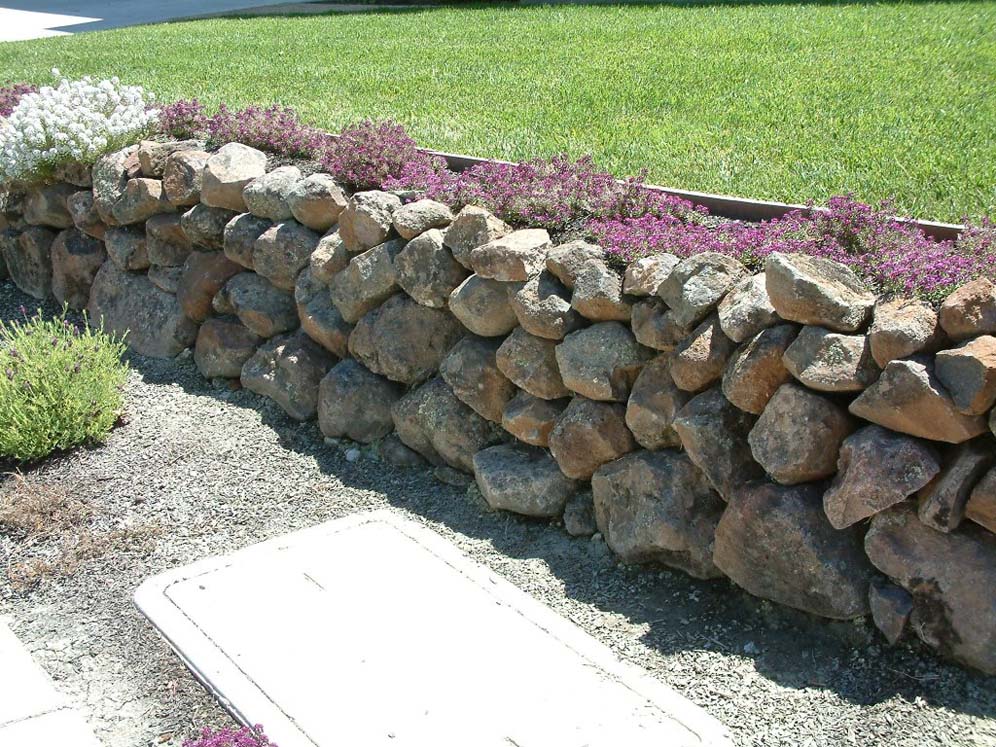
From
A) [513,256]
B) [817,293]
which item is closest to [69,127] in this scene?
[513,256]

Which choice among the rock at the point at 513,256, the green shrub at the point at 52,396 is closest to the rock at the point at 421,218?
the rock at the point at 513,256

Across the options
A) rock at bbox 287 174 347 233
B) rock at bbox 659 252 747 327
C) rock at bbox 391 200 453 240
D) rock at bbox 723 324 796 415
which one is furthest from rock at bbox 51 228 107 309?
rock at bbox 723 324 796 415

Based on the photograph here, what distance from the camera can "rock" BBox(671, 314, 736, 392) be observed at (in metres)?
3.65

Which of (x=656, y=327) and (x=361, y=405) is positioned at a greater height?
(x=656, y=327)

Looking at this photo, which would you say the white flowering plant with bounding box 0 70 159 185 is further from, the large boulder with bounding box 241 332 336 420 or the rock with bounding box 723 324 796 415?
the rock with bounding box 723 324 796 415

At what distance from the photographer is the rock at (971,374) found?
9.77 ft

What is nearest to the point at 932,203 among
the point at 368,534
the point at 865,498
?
the point at 865,498

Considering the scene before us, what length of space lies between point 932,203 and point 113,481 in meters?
3.69

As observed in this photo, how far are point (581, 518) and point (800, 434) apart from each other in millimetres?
1074

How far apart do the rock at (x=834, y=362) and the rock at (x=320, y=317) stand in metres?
2.40

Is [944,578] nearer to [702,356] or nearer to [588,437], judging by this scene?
[702,356]

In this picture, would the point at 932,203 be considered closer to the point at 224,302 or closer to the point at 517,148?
the point at 517,148

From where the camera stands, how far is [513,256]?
4.24m

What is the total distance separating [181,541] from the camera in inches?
173
